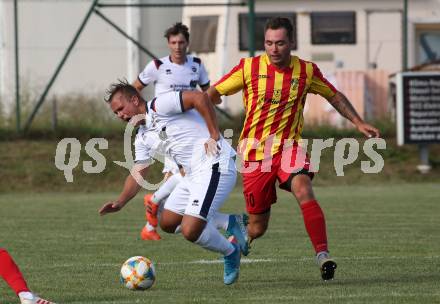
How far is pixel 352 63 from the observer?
27.9 meters

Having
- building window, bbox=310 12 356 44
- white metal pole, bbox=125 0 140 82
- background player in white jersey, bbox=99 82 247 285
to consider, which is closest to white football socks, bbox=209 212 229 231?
background player in white jersey, bbox=99 82 247 285

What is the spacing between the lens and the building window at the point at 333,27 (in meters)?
27.8

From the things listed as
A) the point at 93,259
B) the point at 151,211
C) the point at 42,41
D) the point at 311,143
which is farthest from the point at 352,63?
the point at 93,259

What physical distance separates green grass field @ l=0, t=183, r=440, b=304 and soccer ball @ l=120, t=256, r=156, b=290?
0.08 metres

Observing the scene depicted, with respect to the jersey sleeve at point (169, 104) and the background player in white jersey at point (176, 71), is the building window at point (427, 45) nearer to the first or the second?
the background player in white jersey at point (176, 71)

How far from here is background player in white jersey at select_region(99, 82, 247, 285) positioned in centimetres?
888

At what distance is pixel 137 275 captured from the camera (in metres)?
8.70

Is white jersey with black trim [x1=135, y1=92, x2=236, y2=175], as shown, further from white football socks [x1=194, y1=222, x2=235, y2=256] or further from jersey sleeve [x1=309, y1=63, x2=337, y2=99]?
jersey sleeve [x1=309, y1=63, x2=337, y2=99]

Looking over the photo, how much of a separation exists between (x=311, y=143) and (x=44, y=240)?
11.4 m

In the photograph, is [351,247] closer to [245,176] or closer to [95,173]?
[245,176]

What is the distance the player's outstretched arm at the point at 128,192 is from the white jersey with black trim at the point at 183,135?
617 mm

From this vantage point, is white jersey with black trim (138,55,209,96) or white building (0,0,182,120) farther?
white building (0,0,182,120)

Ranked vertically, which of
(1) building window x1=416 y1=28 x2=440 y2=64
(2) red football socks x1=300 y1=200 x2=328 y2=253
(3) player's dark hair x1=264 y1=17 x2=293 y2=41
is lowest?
(2) red football socks x1=300 y1=200 x2=328 y2=253

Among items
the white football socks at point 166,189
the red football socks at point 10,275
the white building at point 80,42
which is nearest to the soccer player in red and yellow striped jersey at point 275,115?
the red football socks at point 10,275
